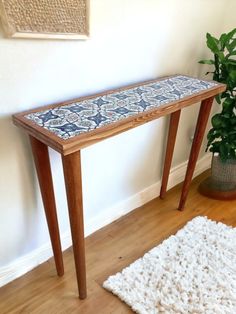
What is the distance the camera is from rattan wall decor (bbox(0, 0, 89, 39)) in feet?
3.38

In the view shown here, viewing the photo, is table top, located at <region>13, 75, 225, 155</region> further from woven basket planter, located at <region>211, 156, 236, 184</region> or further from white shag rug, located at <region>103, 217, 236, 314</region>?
white shag rug, located at <region>103, 217, 236, 314</region>

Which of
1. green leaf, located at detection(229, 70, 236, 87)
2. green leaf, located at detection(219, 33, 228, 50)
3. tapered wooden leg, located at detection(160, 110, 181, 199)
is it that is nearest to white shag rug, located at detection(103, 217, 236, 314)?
tapered wooden leg, located at detection(160, 110, 181, 199)

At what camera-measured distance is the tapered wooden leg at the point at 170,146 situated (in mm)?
1871

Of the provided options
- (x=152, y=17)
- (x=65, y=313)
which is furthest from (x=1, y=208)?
(x=152, y=17)

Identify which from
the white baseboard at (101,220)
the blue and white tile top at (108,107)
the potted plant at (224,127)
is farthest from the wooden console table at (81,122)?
the potted plant at (224,127)

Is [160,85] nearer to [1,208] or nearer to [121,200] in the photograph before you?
[121,200]

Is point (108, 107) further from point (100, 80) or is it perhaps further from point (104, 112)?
point (100, 80)

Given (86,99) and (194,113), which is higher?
(86,99)

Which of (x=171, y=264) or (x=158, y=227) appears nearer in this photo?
(x=171, y=264)

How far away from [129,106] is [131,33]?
49cm

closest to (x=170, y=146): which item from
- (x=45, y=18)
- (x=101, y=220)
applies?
(x=101, y=220)

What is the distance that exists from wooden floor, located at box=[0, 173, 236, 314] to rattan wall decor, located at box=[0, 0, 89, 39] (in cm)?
114

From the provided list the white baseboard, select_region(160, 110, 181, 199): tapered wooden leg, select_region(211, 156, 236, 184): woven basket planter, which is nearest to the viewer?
the white baseboard

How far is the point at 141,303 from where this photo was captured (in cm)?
136
